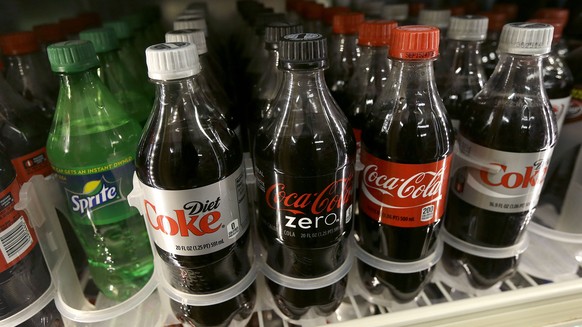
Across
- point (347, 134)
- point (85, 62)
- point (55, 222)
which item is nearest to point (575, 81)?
point (347, 134)

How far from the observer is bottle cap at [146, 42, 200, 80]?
55 cm

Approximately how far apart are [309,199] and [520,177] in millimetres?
361

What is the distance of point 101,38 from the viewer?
2.64 feet

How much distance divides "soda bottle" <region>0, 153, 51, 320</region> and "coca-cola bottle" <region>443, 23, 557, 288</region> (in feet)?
2.45

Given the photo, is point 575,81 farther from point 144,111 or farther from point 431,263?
point 144,111

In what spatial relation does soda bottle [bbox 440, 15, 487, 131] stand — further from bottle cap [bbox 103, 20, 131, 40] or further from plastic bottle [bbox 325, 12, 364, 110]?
bottle cap [bbox 103, 20, 131, 40]

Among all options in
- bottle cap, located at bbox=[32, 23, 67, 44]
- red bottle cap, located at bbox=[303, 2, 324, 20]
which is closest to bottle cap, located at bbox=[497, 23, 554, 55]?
red bottle cap, located at bbox=[303, 2, 324, 20]

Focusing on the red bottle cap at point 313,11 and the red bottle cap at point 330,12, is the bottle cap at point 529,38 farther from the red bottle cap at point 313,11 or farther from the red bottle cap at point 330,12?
the red bottle cap at point 313,11

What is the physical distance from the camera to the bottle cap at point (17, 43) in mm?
839

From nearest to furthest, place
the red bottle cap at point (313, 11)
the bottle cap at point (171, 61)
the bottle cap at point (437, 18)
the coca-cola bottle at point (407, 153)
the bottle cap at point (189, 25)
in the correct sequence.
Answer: the bottle cap at point (171, 61) < the coca-cola bottle at point (407, 153) < the bottle cap at point (189, 25) < the bottle cap at point (437, 18) < the red bottle cap at point (313, 11)

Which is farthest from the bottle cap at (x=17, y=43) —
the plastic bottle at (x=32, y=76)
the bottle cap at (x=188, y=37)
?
the bottle cap at (x=188, y=37)

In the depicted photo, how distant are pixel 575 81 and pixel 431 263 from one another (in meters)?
0.56

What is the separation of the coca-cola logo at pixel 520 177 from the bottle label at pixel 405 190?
92mm

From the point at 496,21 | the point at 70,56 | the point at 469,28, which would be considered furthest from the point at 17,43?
the point at 496,21
